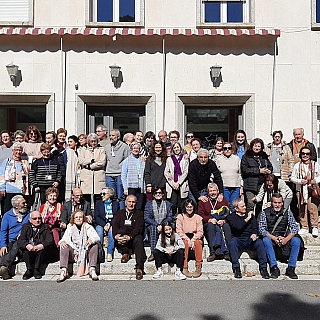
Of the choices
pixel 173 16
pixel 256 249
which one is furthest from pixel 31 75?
pixel 256 249

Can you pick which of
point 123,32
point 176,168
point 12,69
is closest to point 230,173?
point 176,168

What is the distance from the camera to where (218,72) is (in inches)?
415

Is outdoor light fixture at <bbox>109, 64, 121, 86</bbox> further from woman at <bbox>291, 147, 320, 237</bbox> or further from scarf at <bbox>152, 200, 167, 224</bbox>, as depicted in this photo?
woman at <bbox>291, 147, 320, 237</bbox>

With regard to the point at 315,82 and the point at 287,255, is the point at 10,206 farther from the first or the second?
the point at 315,82

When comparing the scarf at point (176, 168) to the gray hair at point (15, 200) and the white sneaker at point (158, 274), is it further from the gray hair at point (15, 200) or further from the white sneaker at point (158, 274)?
the gray hair at point (15, 200)

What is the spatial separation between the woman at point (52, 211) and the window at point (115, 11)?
513cm

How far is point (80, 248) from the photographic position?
7.18m

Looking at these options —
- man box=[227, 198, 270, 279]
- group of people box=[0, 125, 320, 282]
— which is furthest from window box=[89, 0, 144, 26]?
man box=[227, 198, 270, 279]

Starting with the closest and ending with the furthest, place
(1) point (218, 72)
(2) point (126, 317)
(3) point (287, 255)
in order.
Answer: (2) point (126, 317)
(3) point (287, 255)
(1) point (218, 72)

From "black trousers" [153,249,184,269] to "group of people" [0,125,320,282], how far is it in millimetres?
17

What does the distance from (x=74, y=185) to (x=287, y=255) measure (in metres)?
3.85

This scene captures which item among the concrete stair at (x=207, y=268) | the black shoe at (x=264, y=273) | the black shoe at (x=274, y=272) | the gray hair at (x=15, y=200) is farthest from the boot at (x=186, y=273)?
the gray hair at (x=15, y=200)

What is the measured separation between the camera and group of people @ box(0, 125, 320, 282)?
7191 mm

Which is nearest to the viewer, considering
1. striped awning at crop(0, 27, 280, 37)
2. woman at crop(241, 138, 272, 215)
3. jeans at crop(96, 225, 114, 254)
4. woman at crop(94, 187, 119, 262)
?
jeans at crop(96, 225, 114, 254)
